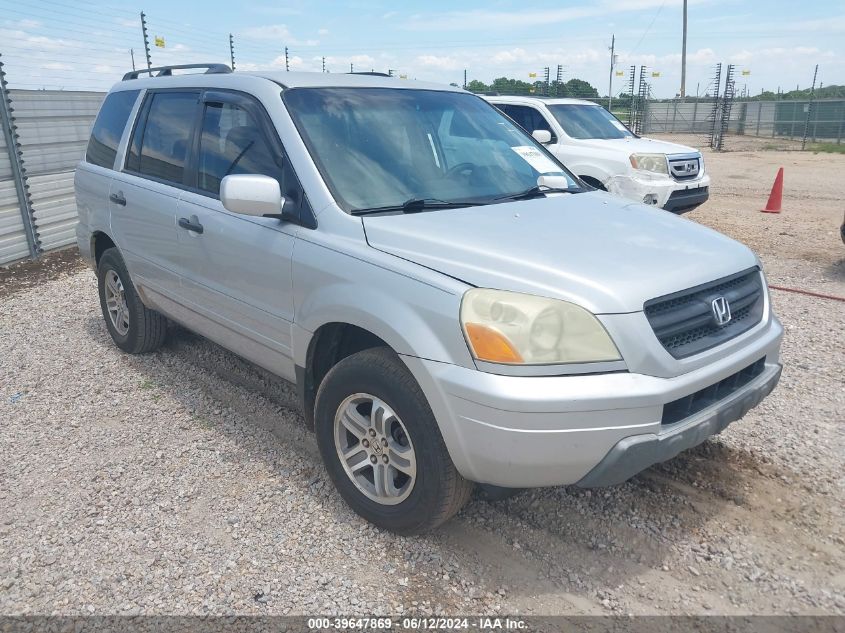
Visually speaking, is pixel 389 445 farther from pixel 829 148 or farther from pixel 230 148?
pixel 829 148

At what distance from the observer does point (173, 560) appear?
291 cm

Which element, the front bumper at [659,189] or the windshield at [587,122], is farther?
the windshield at [587,122]

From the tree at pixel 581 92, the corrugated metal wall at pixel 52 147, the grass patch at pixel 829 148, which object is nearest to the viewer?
the corrugated metal wall at pixel 52 147

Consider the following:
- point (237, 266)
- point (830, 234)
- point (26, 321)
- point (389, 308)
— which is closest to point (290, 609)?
point (389, 308)

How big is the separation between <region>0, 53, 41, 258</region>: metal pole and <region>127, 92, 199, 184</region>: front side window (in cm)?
500

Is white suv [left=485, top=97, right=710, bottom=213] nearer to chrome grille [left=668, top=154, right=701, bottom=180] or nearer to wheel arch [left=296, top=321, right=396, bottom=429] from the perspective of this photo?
chrome grille [left=668, top=154, right=701, bottom=180]

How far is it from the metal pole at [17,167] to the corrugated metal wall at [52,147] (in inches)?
4.5

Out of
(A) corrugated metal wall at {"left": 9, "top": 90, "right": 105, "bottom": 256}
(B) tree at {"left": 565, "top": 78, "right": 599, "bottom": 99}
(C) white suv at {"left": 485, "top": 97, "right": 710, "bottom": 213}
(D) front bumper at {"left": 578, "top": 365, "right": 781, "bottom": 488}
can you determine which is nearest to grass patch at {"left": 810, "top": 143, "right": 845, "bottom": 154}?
(B) tree at {"left": 565, "top": 78, "right": 599, "bottom": 99}

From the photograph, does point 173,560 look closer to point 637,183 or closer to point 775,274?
point 775,274

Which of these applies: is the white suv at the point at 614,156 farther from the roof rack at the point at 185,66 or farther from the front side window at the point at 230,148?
the front side window at the point at 230,148

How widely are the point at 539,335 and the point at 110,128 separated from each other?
4.05 meters

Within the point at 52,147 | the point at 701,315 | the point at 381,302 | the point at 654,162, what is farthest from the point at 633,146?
the point at 381,302

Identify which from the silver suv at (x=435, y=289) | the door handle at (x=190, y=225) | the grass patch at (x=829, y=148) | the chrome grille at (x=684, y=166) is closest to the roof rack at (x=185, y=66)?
the silver suv at (x=435, y=289)

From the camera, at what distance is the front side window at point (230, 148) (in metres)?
3.44
